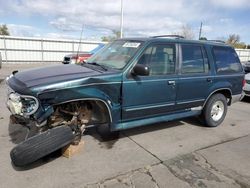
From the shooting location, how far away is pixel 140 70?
382 centimetres

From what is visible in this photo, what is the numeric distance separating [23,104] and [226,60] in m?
4.54

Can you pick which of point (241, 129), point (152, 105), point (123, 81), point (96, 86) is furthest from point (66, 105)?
point (241, 129)

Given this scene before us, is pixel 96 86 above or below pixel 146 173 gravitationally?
above

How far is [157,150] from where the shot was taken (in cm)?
411

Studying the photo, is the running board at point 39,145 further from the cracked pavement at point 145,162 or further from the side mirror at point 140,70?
the side mirror at point 140,70

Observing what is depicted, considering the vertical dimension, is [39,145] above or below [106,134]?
above

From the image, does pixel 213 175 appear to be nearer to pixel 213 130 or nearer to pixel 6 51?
pixel 213 130

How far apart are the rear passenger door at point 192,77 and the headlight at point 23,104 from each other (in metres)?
2.71

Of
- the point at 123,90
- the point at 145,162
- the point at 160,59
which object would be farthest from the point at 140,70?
the point at 145,162

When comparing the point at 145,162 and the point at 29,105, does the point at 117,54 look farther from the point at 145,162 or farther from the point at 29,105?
the point at 145,162

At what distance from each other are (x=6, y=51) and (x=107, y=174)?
19.0m

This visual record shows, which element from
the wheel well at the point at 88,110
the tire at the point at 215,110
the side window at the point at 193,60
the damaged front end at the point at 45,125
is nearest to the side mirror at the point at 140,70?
the wheel well at the point at 88,110

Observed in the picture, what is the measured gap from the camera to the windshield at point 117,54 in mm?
4121

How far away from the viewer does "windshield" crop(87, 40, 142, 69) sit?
412cm
